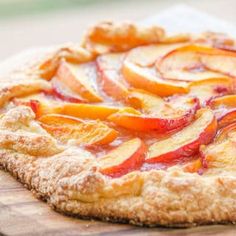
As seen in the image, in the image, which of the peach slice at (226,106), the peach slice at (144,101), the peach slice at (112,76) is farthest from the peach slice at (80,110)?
the peach slice at (226,106)

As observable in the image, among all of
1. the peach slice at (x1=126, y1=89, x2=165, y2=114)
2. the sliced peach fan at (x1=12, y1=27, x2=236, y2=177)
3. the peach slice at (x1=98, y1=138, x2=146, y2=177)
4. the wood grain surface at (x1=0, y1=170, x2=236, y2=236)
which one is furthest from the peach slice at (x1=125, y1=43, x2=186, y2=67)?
the wood grain surface at (x1=0, y1=170, x2=236, y2=236)

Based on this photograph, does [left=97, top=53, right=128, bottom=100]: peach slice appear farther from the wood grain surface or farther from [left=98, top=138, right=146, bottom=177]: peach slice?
the wood grain surface

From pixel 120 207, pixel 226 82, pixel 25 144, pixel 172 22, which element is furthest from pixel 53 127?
pixel 172 22

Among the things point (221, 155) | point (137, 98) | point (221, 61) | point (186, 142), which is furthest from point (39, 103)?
point (221, 61)

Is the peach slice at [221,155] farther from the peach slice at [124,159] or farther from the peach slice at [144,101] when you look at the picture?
the peach slice at [144,101]

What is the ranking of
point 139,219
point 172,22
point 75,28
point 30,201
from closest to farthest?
point 139,219 → point 30,201 → point 172,22 → point 75,28

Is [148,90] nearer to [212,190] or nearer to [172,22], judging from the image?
[212,190]

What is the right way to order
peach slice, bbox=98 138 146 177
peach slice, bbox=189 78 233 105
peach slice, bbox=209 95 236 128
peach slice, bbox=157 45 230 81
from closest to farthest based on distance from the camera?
peach slice, bbox=98 138 146 177 → peach slice, bbox=209 95 236 128 → peach slice, bbox=189 78 233 105 → peach slice, bbox=157 45 230 81
